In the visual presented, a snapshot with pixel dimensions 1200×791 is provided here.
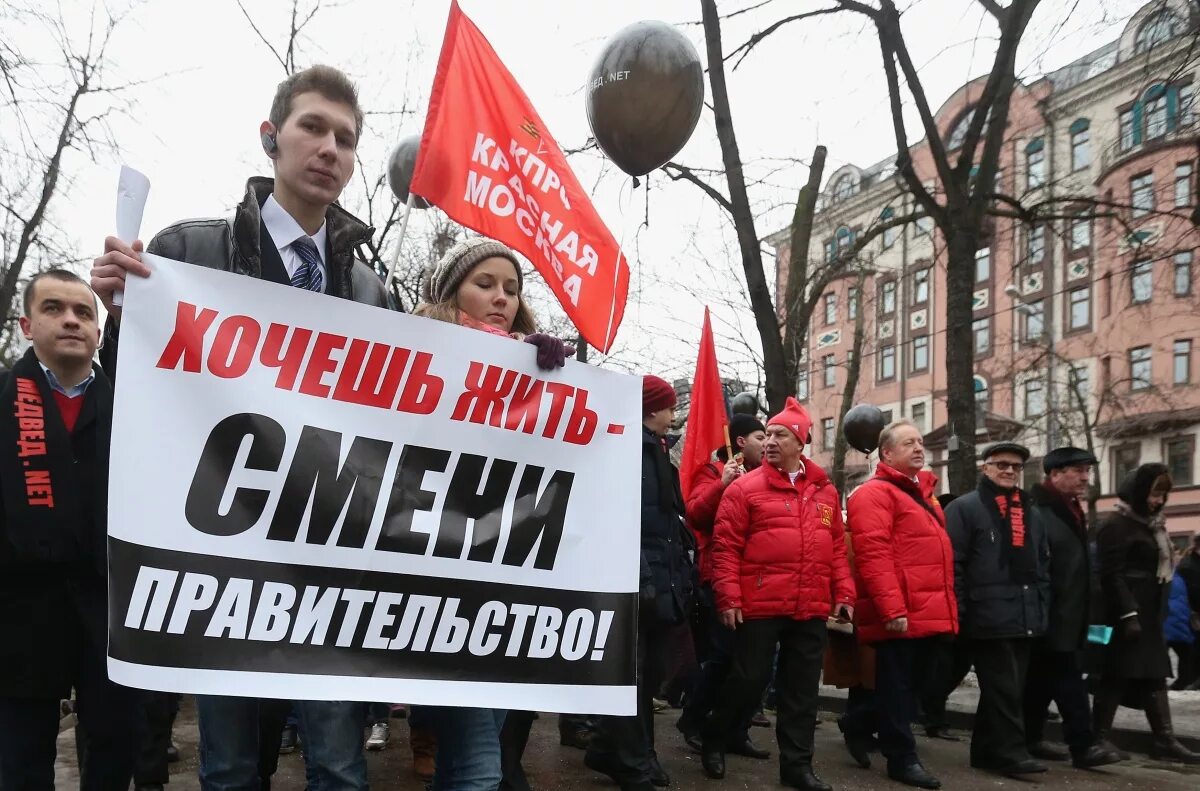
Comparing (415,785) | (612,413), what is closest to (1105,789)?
(415,785)

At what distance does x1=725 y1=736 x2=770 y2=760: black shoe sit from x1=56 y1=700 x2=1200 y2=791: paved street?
0.11m

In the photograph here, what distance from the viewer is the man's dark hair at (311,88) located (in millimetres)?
2670

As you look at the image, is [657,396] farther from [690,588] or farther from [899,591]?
[899,591]

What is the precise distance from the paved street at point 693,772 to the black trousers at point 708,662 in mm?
185

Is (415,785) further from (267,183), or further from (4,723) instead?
(267,183)

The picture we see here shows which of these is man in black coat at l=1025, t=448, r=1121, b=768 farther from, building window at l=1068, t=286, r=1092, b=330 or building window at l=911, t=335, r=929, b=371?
building window at l=911, t=335, r=929, b=371

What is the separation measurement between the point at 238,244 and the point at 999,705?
16.2 ft

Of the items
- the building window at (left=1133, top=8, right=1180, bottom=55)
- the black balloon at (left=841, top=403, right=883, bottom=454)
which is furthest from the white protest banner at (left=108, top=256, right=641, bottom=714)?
the building window at (left=1133, top=8, right=1180, bottom=55)

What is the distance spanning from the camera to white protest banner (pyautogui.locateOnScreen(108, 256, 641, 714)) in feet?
7.58

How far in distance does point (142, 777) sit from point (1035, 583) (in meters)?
4.63

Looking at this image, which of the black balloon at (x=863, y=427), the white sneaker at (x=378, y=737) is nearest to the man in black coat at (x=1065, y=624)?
the black balloon at (x=863, y=427)

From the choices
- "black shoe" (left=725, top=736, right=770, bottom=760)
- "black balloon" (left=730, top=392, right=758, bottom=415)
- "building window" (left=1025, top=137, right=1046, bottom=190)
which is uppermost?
"building window" (left=1025, top=137, right=1046, bottom=190)

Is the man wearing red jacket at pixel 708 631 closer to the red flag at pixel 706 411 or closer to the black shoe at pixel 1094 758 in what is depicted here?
the red flag at pixel 706 411

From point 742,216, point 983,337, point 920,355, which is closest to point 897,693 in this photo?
point 742,216
